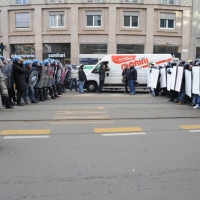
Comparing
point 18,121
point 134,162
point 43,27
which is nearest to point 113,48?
point 43,27

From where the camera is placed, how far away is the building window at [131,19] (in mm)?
30719

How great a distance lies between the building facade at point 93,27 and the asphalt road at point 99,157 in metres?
23.0

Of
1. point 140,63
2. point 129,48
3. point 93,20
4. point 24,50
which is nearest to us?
point 140,63

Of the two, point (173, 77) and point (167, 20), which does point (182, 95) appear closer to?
point (173, 77)

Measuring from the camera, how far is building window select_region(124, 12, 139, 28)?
30719 millimetres

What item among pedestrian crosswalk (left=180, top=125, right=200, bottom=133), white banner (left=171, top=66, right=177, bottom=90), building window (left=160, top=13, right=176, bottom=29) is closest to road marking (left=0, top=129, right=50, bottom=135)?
pedestrian crosswalk (left=180, top=125, right=200, bottom=133)

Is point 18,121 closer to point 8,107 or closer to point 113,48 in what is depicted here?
point 8,107

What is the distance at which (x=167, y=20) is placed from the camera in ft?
103

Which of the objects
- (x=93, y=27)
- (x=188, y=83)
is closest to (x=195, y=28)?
(x=93, y=27)

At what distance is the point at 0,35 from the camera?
105ft

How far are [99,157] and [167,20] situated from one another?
95.5 feet

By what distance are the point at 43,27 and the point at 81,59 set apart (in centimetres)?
546

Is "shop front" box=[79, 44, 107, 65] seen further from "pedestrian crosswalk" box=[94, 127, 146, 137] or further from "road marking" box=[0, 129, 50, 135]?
"road marking" box=[0, 129, 50, 135]

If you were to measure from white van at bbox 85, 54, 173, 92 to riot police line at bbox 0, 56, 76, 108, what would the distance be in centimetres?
348
